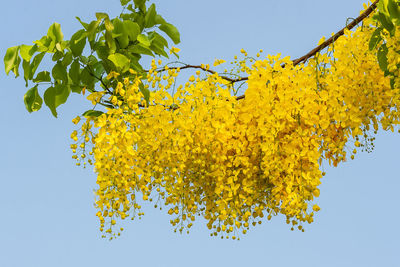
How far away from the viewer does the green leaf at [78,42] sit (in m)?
2.93

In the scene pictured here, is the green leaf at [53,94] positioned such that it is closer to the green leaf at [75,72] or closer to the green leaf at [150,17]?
the green leaf at [75,72]

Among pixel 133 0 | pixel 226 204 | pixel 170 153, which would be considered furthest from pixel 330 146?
pixel 133 0

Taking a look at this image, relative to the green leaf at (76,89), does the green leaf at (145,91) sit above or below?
below

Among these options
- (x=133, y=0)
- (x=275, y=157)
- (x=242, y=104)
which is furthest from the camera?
(x=133, y=0)

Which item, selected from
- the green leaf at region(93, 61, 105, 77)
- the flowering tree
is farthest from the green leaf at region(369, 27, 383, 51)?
the green leaf at region(93, 61, 105, 77)

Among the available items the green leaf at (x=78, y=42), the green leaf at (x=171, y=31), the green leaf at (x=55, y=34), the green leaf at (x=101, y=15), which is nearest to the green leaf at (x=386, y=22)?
the green leaf at (x=171, y=31)

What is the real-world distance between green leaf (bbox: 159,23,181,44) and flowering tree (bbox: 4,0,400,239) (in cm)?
22

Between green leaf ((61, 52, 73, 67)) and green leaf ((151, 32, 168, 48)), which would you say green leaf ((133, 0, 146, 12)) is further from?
green leaf ((61, 52, 73, 67))

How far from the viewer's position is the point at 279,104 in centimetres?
294

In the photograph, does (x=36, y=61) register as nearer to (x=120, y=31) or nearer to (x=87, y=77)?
(x=87, y=77)

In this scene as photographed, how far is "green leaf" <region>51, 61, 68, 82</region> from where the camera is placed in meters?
2.97

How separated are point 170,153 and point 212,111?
Answer: 0.94 ft

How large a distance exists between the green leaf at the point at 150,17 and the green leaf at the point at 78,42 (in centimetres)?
41

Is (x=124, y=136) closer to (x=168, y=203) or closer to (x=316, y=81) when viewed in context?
(x=168, y=203)
